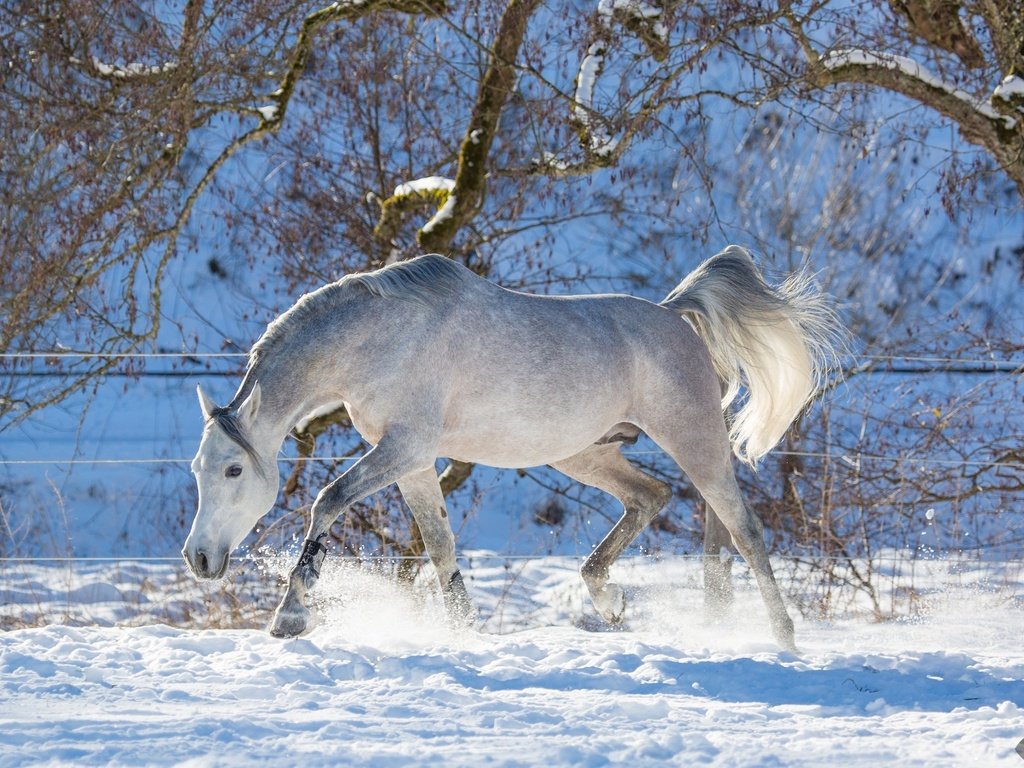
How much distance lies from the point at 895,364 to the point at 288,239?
729 centimetres

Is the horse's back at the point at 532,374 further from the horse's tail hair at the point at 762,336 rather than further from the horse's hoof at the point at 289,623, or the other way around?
the horse's hoof at the point at 289,623

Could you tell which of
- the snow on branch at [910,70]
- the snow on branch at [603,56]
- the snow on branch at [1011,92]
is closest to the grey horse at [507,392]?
the snow on branch at [603,56]

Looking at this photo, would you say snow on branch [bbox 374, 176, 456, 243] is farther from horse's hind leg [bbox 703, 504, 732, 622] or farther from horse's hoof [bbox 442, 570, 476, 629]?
horse's hoof [bbox 442, 570, 476, 629]

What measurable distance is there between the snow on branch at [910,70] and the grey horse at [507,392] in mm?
2006

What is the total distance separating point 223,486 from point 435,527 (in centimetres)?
111

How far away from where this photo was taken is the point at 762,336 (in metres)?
5.52

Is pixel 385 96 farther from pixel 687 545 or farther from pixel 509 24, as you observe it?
pixel 687 545

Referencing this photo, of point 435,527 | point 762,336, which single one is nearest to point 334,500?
point 435,527

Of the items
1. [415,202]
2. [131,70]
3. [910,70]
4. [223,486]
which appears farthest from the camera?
[415,202]

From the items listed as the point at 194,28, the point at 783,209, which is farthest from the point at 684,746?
the point at 783,209

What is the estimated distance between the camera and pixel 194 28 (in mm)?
7086

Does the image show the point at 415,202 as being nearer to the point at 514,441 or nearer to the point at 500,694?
the point at 514,441

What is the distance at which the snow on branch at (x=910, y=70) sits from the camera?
22.9ft

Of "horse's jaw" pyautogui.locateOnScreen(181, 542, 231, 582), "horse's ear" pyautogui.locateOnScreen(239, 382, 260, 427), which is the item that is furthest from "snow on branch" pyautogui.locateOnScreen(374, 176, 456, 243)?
"horse's jaw" pyautogui.locateOnScreen(181, 542, 231, 582)
